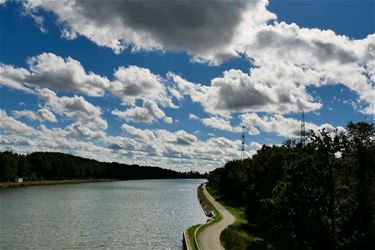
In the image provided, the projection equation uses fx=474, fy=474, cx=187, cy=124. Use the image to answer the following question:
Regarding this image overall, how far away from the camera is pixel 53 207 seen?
8494 centimetres

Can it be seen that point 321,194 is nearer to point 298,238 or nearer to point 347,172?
point 347,172

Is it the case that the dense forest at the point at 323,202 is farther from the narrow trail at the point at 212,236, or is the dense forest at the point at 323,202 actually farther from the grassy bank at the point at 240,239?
the narrow trail at the point at 212,236

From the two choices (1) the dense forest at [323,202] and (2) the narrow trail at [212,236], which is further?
(2) the narrow trail at [212,236]

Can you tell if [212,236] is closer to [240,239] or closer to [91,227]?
[240,239]

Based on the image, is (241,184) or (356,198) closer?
(356,198)

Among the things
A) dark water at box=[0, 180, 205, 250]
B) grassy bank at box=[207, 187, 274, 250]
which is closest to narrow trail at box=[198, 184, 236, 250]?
grassy bank at box=[207, 187, 274, 250]

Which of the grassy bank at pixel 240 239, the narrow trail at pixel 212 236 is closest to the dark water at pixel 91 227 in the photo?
the narrow trail at pixel 212 236

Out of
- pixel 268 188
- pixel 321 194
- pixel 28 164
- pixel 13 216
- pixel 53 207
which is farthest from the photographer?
pixel 28 164

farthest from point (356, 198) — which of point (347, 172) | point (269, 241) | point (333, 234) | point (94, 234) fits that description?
point (94, 234)

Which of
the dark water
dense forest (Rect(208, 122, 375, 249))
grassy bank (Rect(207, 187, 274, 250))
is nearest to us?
dense forest (Rect(208, 122, 375, 249))

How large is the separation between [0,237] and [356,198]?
3632 centimetres

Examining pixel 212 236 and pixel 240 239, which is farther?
pixel 212 236

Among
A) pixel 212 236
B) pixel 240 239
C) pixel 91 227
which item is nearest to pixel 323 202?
pixel 240 239

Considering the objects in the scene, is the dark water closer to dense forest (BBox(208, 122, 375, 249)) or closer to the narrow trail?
the narrow trail
